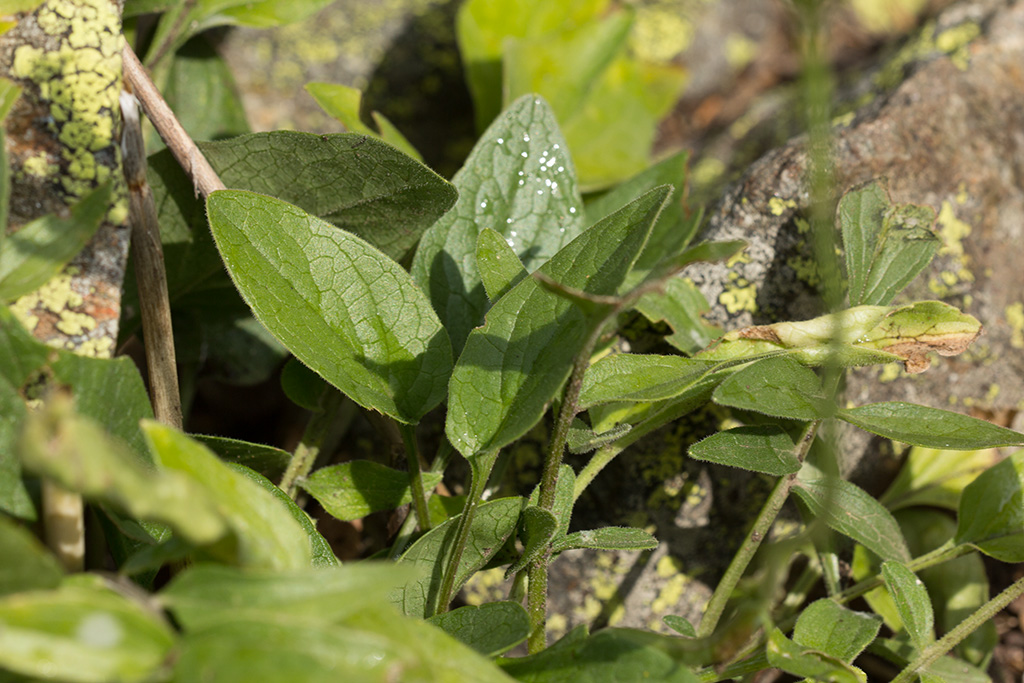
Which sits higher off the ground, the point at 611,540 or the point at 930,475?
the point at 611,540

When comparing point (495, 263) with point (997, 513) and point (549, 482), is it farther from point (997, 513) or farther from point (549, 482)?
point (997, 513)

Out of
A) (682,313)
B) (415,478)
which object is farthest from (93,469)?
(682,313)

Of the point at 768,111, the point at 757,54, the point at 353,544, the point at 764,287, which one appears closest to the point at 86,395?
the point at 353,544

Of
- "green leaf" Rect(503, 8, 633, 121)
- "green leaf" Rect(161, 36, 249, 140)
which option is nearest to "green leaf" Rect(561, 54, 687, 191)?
"green leaf" Rect(503, 8, 633, 121)

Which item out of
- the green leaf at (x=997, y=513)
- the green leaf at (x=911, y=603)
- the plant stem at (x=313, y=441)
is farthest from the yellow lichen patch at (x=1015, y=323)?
the plant stem at (x=313, y=441)

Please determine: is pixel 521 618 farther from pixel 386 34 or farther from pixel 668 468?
pixel 386 34

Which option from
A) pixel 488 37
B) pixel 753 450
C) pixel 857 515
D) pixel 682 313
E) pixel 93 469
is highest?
pixel 488 37

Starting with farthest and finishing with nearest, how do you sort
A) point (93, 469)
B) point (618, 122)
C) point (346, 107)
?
point (618, 122) → point (346, 107) → point (93, 469)
